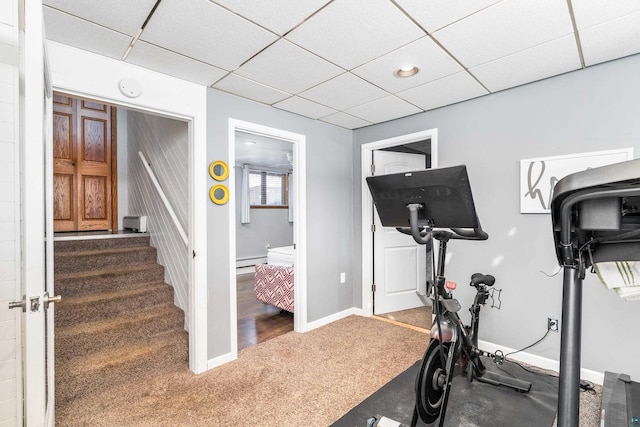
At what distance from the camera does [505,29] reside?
6.02ft

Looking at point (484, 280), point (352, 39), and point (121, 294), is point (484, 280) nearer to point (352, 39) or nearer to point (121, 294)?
point (352, 39)

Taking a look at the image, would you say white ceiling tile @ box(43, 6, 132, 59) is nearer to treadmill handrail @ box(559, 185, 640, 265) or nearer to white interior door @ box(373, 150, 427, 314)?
treadmill handrail @ box(559, 185, 640, 265)

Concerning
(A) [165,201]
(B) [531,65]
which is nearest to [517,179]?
(B) [531,65]

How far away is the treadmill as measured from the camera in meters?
0.57

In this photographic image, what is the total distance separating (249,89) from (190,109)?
1.75 ft

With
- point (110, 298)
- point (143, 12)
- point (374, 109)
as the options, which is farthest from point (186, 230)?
point (374, 109)

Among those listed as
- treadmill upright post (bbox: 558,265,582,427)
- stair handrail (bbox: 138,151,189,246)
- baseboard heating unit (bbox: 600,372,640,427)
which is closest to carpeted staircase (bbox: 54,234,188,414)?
stair handrail (bbox: 138,151,189,246)

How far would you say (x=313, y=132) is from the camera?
3.54 m

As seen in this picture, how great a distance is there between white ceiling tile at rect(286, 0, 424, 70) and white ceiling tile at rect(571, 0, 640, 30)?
0.81m

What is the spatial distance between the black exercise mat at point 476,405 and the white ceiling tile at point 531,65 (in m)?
2.34

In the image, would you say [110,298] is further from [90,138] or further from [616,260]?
[616,260]

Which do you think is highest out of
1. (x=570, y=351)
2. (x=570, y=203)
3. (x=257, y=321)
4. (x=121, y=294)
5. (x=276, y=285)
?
(x=570, y=203)

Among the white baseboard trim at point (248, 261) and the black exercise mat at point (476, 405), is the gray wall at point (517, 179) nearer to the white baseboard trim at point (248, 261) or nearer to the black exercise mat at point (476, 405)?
the black exercise mat at point (476, 405)

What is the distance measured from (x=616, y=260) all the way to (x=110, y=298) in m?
3.28
